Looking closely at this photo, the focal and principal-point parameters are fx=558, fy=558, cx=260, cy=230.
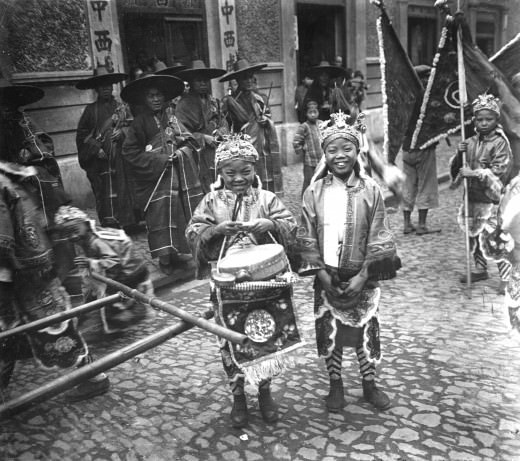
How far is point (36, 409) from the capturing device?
3441 mm

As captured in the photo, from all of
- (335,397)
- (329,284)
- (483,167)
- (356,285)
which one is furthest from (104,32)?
(335,397)

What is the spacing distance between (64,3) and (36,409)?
5.86 m

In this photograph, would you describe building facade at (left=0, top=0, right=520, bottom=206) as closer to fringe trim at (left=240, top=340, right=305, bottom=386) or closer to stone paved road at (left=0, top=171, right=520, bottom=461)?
stone paved road at (left=0, top=171, right=520, bottom=461)

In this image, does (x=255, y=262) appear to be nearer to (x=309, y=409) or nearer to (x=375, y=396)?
(x=309, y=409)

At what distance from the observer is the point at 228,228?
3111mm

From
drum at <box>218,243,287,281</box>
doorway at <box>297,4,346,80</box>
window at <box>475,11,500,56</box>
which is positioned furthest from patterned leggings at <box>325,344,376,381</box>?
window at <box>475,11,500,56</box>

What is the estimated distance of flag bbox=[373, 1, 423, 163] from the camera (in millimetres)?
4914

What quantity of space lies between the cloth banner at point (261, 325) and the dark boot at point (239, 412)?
28 cm

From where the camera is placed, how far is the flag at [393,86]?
193 inches

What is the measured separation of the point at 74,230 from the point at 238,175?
3.57ft

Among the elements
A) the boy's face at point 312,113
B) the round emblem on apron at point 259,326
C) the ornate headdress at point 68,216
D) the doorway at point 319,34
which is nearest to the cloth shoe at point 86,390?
the ornate headdress at point 68,216

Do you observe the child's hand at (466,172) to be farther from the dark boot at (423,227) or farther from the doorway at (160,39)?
the doorway at (160,39)

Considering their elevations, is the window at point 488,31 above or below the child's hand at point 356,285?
above

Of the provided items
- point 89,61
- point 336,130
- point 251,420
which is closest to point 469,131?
point 336,130
